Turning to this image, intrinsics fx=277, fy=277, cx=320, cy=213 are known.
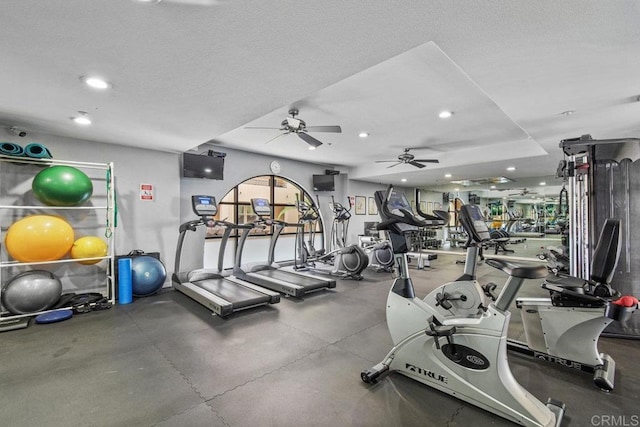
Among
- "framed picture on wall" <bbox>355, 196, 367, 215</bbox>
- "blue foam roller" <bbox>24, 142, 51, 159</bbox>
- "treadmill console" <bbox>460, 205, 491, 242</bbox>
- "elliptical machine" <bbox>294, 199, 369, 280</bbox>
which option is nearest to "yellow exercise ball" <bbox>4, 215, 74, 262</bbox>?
"blue foam roller" <bbox>24, 142, 51, 159</bbox>

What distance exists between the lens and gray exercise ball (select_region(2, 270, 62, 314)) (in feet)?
11.7

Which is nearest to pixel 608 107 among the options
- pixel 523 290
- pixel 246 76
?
pixel 523 290

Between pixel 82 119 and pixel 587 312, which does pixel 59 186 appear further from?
pixel 587 312

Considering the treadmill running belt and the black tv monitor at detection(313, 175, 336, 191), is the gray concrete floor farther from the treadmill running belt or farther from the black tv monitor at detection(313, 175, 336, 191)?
the black tv monitor at detection(313, 175, 336, 191)

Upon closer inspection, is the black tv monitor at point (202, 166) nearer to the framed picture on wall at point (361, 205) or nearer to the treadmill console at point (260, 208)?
the treadmill console at point (260, 208)

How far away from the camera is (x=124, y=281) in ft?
14.4

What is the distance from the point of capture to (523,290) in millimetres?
5293

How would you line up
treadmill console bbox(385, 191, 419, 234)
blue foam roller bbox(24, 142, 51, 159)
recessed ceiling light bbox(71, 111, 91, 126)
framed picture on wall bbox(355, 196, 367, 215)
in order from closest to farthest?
treadmill console bbox(385, 191, 419, 234), recessed ceiling light bbox(71, 111, 91, 126), blue foam roller bbox(24, 142, 51, 159), framed picture on wall bbox(355, 196, 367, 215)

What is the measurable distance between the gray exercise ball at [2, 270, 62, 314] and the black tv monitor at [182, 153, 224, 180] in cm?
269

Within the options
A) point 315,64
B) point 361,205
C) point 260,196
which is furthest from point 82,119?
point 361,205

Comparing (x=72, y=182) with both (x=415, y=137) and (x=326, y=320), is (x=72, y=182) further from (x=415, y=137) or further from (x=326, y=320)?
(x=415, y=137)

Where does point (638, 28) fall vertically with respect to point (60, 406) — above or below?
above

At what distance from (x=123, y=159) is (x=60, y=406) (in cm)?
408

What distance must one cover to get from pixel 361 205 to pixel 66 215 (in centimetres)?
785
